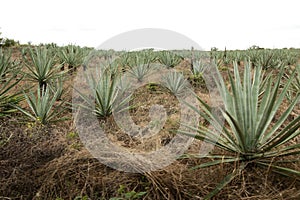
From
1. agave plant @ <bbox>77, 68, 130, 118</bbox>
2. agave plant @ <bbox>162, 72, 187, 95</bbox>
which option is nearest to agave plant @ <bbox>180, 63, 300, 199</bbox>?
agave plant @ <bbox>77, 68, 130, 118</bbox>

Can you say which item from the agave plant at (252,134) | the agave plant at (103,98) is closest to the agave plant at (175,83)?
the agave plant at (103,98)

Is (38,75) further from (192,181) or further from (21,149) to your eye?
(192,181)

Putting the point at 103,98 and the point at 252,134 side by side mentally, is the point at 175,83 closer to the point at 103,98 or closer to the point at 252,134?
the point at 103,98

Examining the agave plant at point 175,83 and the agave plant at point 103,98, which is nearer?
the agave plant at point 103,98

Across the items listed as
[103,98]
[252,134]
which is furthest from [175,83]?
[252,134]

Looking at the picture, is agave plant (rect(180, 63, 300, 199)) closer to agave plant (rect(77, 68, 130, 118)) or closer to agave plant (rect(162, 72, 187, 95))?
agave plant (rect(77, 68, 130, 118))

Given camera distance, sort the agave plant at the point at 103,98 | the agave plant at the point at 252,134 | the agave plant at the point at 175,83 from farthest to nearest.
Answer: the agave plant at the point at 175,83, the agave plant at the point at 103,98, the agave plant at the point at 252,134

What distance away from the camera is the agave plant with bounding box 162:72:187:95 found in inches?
206

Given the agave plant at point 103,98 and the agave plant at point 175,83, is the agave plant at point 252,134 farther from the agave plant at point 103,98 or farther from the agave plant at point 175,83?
the agave plant at point 175,83

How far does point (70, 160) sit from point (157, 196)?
2.92ft

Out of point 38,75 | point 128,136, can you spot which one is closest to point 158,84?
point 38,75

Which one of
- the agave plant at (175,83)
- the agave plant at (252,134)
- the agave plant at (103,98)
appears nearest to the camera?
the agave plant at (252,134)

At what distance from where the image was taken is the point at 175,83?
5.29 meters

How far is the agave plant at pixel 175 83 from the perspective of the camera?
5.24m
